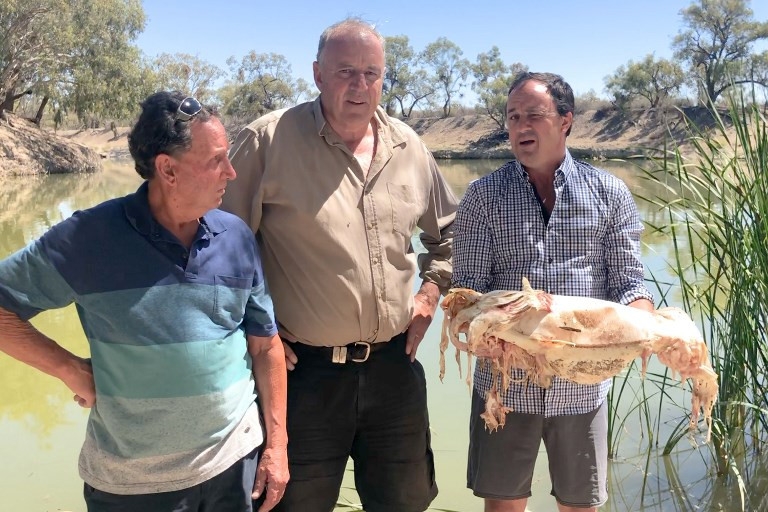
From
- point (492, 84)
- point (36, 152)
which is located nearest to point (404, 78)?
point (492, 84)

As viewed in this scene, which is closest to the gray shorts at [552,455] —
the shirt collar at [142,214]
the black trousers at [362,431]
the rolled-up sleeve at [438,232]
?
the black trousers at [362,431]

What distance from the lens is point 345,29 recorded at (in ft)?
7.51

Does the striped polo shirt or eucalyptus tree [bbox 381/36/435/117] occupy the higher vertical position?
eucalyptus tree [bbox 381/36/435/117]

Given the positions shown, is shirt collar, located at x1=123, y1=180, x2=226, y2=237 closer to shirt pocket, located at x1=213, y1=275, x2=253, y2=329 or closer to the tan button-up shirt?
shirt pocket, located at x1=213, y1=275, x2=253, y2=329

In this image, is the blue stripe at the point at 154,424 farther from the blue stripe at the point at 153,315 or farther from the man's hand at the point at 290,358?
the man's hand at the point at 290,358

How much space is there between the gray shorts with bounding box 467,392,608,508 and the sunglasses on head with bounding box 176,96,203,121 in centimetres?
132

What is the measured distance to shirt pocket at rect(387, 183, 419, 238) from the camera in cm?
237

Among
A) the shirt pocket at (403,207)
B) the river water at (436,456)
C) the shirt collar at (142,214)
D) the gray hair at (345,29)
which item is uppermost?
the gray hair at (345,29)

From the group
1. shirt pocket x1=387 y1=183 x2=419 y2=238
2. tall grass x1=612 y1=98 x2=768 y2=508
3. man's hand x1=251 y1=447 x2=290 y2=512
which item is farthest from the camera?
tall grass x1=612 y1=98 x2=768 y2=508

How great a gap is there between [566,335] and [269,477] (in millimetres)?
972

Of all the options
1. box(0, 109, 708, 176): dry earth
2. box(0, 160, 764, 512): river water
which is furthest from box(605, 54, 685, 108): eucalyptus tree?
box(0, 160, 764, 512): river water

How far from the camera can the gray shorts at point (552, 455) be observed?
7.27ft

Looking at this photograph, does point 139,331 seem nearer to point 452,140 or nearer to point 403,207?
point 403,207

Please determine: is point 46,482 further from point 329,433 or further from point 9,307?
point 9,307
